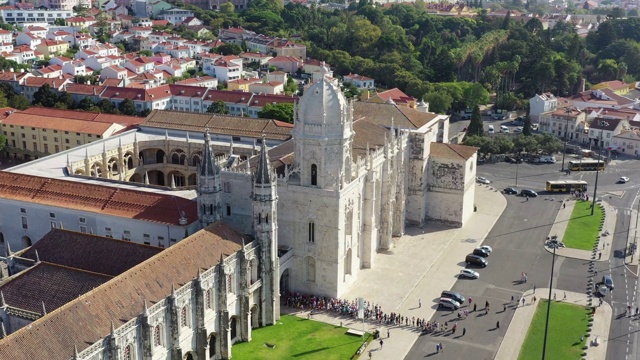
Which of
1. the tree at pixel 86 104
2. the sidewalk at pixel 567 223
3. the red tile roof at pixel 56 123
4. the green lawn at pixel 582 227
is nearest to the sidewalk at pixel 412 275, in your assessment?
the sidewalk at pixel 567 223

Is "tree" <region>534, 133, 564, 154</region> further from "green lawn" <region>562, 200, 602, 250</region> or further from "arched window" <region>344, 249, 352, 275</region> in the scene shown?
"arched window" <region>344, 249, 352, 275</region>

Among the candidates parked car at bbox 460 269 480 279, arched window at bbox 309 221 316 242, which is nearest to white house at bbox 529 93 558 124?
parked car at bbox 460 269 480 279

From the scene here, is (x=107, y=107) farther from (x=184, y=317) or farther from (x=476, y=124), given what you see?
(x=184, y=317)

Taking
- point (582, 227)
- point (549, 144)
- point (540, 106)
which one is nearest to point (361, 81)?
point (540, 106)

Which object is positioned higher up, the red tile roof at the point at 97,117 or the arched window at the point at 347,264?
the red tile roof at the point at 97,117

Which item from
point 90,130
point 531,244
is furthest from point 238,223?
point 90,130

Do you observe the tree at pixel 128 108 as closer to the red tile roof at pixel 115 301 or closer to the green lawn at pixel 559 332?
the red tile roof at pixel 115 301
